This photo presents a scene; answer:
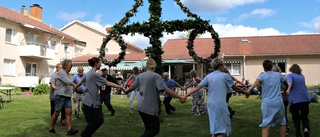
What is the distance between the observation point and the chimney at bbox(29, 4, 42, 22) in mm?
36869

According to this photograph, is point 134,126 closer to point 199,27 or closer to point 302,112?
point 199,27

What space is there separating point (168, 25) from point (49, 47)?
25.9 m

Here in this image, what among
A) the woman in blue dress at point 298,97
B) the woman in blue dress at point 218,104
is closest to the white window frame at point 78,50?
the woman in blue dress at point 298,97

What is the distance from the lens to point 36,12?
3697 cm

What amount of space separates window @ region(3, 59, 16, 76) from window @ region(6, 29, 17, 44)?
69.5 inches

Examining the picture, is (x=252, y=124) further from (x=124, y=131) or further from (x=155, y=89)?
(x=155, y=89)

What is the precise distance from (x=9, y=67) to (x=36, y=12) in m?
11.1

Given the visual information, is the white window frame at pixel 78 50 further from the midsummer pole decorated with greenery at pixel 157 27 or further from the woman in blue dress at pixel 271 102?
the woman in blue dress at pixel 271 102

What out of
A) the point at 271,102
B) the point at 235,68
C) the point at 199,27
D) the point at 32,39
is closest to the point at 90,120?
the point at 271,102

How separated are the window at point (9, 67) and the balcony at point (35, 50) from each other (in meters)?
1.17

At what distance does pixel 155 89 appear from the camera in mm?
5699

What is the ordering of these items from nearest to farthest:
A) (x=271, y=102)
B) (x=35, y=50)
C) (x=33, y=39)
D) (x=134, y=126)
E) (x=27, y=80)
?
(x=271, y=102) < (x=134, y=126) < (x=27, y=80) < (x=35, y=50) < (x=33, y=39)

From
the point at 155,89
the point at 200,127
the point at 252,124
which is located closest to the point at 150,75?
the point at 155,89

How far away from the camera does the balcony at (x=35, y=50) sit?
2872 centimetres
